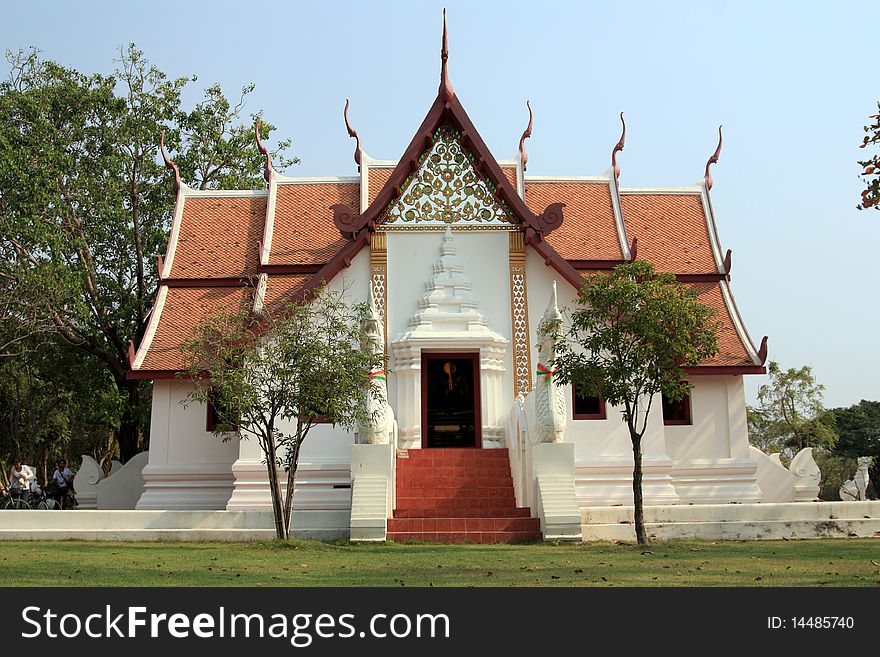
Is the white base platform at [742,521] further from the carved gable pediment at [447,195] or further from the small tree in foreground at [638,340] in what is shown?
the carved gable pediment at [447,195]

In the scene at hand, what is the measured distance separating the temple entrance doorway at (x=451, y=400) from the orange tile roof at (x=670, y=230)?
447 cm

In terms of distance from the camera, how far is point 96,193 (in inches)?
854

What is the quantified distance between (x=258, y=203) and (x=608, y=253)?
21.5 feet

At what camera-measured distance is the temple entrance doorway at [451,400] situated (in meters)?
16.0

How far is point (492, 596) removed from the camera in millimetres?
6742

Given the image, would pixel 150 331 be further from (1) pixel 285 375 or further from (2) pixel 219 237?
(1) pixel 285 375

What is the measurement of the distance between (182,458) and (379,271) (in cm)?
438

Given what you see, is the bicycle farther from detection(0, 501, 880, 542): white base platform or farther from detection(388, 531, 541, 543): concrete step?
Result: detection(388, 531, 541, 543): concrete step

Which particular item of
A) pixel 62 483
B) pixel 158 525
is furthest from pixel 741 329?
pixel 62 483

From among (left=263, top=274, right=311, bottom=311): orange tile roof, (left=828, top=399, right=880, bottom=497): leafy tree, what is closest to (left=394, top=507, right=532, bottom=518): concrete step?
(left=263, top=274, right=311, bottom=311): orange tile roof

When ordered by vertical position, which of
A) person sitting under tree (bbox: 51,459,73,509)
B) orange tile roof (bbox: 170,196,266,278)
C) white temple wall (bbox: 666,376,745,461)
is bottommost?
person sitting under tree (bbox: 51,459,73,509)

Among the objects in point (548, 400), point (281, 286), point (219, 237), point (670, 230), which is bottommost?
point (548, 400)

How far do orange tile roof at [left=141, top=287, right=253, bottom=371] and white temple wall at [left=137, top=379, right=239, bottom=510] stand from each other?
1.46 feet

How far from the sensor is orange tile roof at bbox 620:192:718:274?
18.7 m
